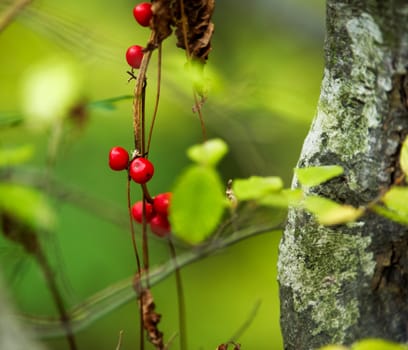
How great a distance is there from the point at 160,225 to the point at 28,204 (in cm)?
41

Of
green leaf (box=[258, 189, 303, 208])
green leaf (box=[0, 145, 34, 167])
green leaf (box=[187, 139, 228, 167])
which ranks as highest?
green leaf (box=[187, 139, 228, 167])

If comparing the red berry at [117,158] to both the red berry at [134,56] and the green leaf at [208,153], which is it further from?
the green leaf at [208,153]

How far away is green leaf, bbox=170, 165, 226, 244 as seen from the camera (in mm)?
731

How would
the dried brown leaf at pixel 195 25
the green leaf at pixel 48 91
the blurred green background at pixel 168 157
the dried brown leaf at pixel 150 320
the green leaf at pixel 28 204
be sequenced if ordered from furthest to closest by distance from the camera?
the blurred green background at pixel 168 157, the dried brown leaf at pixel 150 320, the dried brown leaf at pixel 195 25, the green leaf at pixel 48 91, the green leaf at pixel 28 204

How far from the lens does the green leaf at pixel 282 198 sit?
2.66 ft

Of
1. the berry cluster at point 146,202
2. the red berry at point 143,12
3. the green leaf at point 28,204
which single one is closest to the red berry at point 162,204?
the berry cluster at point 146,202

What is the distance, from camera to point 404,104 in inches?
33.4

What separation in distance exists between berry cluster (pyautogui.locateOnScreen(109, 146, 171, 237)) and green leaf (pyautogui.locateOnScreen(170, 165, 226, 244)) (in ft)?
0.64

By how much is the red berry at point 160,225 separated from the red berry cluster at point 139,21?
0.22 m

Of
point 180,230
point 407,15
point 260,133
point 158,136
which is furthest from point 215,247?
point 158,136

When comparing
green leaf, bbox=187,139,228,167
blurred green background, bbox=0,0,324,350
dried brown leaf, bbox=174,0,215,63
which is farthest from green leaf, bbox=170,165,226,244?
blurred green background, bbox=0,0,324,350

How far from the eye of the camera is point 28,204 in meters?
0.67

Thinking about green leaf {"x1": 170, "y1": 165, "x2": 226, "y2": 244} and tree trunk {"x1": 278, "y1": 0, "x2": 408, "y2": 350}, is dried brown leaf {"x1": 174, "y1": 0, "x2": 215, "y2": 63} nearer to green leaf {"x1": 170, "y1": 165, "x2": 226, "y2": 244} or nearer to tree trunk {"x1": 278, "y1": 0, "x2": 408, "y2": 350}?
tree trunk {"x1": 278, "y1": 0, "x2": 408, "y2": 350}

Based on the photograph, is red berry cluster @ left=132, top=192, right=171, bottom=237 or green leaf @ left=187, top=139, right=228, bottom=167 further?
red berry cluster @ left=132, top=192, right=171, bottom=237
